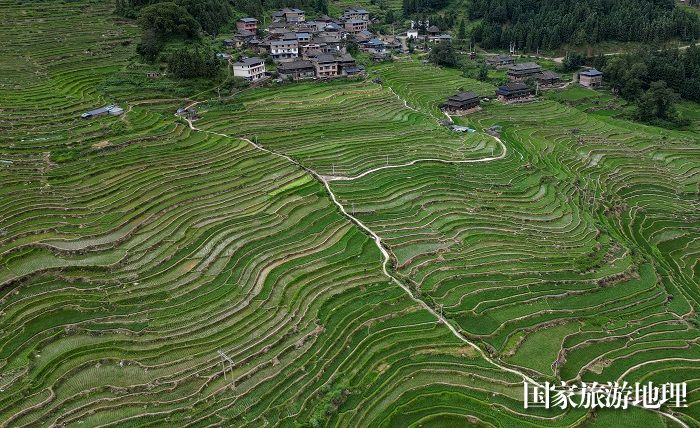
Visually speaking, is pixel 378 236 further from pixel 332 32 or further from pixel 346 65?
pixel 332 32

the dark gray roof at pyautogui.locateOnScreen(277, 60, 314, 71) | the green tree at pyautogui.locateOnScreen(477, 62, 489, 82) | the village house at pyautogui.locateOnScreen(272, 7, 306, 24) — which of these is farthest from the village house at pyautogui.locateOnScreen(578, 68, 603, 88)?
the village house at pyautogui.locateOnScreen(272, 7, 306, 24)

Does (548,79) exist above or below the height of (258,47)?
below

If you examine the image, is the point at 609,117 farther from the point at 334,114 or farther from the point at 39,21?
the point at 39,21

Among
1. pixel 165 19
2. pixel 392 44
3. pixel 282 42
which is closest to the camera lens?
pixel 165 19

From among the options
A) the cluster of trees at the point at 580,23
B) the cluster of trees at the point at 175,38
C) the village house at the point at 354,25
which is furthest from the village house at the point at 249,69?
the cluster of trees at the point at 580,23

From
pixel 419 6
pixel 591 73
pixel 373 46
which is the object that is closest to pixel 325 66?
pixel 373 46

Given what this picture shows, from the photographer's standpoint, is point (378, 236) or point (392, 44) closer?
point (378, 236)

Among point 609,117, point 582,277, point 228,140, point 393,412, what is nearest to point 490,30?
point 609,117

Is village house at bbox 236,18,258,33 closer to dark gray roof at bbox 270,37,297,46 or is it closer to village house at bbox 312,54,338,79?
dark gray roof at bbox 270,37,297,46

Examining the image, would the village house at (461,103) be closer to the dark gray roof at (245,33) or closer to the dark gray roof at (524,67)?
the dark gray roof at (524,67)
